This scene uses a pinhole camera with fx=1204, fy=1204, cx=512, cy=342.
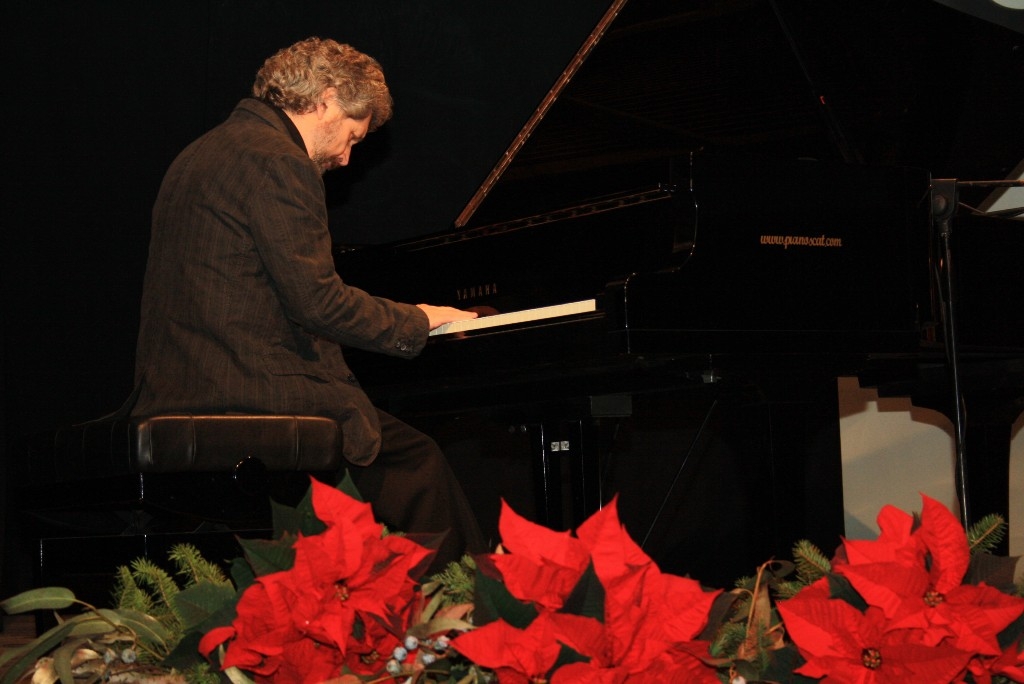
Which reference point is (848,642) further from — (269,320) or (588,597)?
(269,320)

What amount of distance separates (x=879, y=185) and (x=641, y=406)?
1383mm

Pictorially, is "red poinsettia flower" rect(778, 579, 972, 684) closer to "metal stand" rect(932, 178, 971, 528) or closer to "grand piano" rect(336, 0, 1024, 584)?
"grand piano" rect(336, 0, 1024, 584)

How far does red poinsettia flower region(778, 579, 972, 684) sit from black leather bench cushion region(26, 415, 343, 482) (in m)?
1.67

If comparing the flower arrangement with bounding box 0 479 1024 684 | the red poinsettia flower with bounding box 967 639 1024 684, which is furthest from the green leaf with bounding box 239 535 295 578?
the red poinsettia flower with bounding box 967 639 1024 684

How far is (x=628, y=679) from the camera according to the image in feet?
2.35

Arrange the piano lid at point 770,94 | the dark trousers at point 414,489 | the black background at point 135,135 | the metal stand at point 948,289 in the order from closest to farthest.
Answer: the metal stand at point 948,289, the dark trousers at point 414,489, the piano lid at point 770,94, the black background at point 135,135

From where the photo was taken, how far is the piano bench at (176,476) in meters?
2.25

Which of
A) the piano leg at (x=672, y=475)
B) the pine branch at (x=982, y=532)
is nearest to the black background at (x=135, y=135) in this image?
the piano leg at (x=672, y=475)

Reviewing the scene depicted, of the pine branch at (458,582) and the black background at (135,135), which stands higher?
the black background at (135,135)

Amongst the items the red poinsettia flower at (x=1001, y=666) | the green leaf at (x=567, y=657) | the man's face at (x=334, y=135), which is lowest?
the red poinsettia flower at (x=1001, y=666)

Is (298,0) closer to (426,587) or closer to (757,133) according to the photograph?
(757,133)

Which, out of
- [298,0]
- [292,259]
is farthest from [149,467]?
[298,0]

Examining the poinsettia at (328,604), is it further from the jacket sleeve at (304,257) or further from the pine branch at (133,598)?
the jacket sleeve at (304,257)

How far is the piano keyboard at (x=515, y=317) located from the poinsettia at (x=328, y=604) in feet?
5.67
